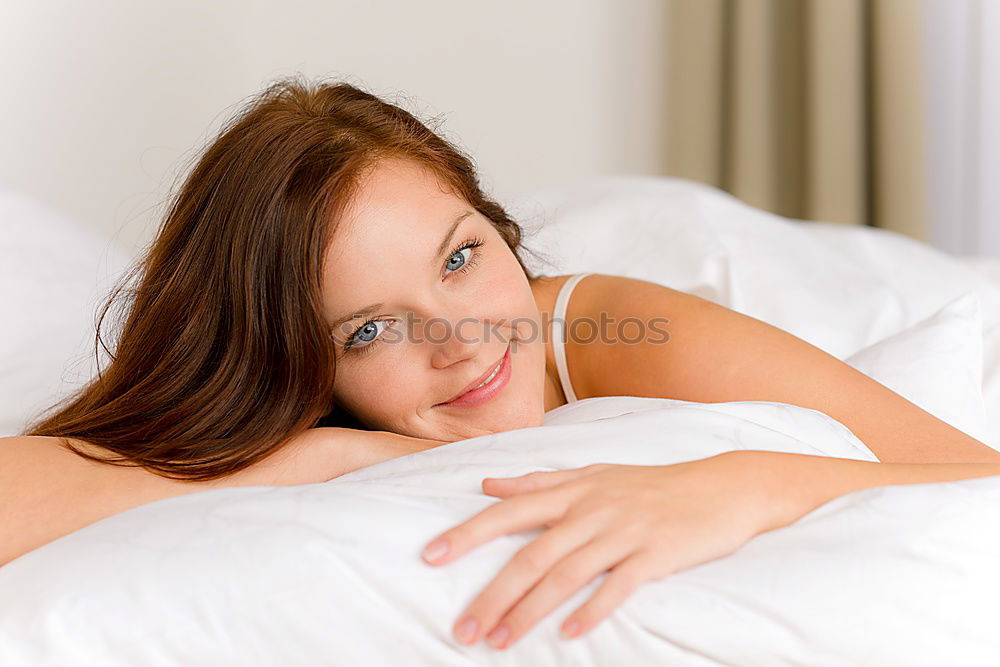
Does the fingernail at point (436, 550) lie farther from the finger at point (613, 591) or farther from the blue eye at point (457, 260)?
the blue eye at point (457, 260)

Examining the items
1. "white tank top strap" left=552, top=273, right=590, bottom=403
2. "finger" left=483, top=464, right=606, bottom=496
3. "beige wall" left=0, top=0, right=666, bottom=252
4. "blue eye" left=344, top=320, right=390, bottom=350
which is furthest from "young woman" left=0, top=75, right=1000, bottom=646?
"beige wall" left=0, top=0, right=666, bottom=252

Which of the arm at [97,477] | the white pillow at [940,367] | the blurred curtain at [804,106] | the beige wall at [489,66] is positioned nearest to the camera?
the arm at [97,477]

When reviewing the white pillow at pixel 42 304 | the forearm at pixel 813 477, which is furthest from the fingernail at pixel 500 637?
the white pillow at pixel 42 304

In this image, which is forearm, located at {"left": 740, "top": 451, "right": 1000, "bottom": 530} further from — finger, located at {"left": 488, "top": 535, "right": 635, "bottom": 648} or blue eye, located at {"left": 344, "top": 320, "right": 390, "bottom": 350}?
blue eye, located at {"left": 344, "top": 320, "right": 390, "bottom": 350}

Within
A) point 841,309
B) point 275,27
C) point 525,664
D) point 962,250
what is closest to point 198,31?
point 275,27

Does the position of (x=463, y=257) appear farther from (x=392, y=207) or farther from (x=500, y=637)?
(x=500, y=637)

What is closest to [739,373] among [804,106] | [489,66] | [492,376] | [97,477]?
[492,376]

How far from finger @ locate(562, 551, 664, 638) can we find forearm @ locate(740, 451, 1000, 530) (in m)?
0.12

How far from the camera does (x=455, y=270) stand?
110 cm

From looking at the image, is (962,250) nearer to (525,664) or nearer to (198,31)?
(198,31)

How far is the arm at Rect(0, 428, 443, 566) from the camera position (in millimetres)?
874

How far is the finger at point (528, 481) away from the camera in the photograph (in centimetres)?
71

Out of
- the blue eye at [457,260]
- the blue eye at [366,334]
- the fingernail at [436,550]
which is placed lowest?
the fingernail at [436,550]

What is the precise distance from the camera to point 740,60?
289cm
